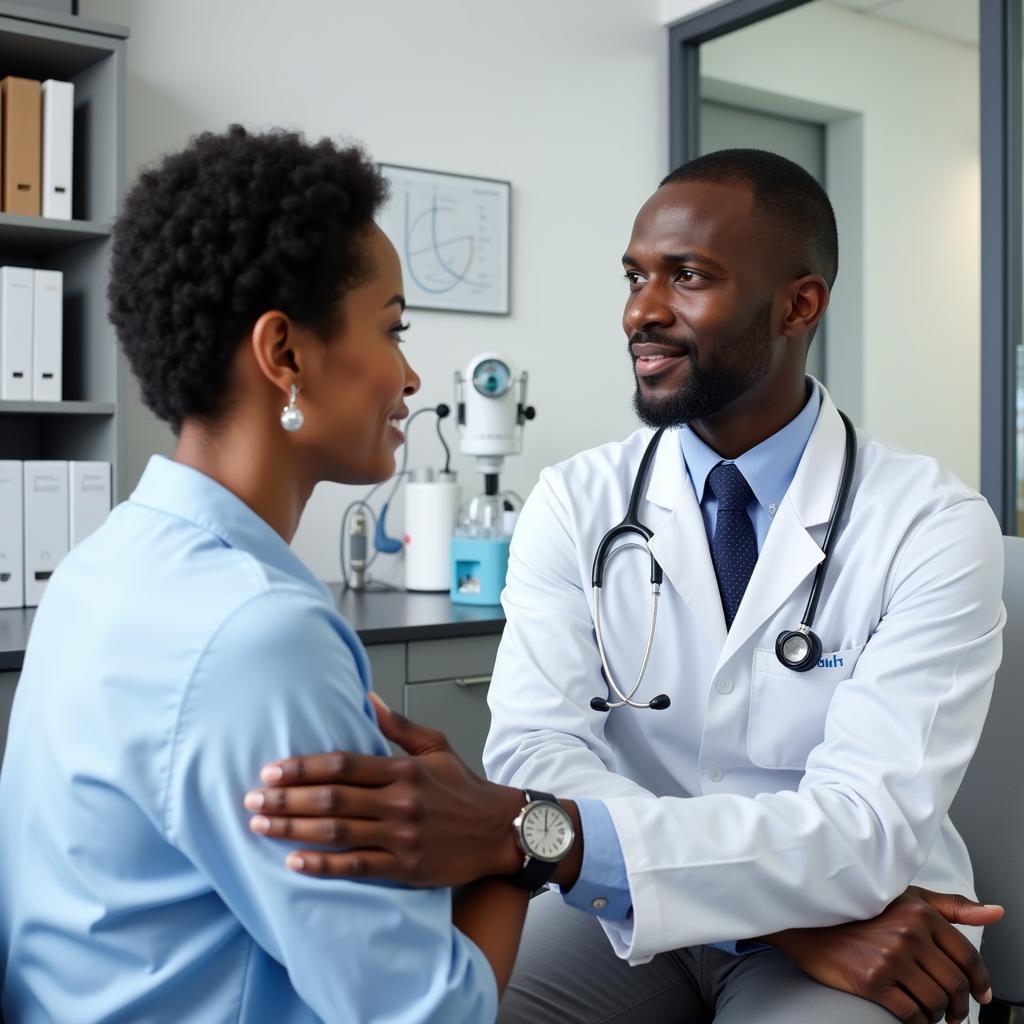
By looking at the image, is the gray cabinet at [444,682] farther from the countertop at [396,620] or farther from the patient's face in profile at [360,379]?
the patient's face in profile at [360,379]

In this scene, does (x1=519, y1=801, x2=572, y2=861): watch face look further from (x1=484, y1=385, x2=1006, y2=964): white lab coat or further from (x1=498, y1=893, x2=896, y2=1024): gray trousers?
(x1=498, y1=893, x2=896, y2=1024): gray trousers

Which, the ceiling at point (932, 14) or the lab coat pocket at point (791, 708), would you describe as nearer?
the lab coat pocket at point (791, 708)

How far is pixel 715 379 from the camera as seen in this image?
1368 mm

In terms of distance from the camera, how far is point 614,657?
4.31 ft

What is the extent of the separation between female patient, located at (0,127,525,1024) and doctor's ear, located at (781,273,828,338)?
0.70 metres

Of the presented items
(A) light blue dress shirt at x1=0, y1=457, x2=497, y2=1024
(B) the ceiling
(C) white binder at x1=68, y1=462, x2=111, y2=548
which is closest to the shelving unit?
(C) white binder at x1=68, y1=462, x2=111, y2=548

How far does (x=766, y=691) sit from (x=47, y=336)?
159cm

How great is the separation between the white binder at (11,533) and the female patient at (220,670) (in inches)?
55.2

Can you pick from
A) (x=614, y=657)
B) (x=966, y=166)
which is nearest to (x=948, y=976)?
(x=614, y=657)

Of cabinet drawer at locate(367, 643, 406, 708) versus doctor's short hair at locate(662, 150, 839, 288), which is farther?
cabinet drawer at locate(367, 643, 406, 708)

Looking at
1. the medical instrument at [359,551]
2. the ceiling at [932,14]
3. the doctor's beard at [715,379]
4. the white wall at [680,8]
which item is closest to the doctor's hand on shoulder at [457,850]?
the doctor's beard at [715,379]

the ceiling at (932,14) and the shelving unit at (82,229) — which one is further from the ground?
the ceiling at (932,14)

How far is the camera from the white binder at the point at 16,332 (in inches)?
83.9

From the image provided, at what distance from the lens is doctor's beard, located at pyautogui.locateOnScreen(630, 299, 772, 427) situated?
1370 millimetres
